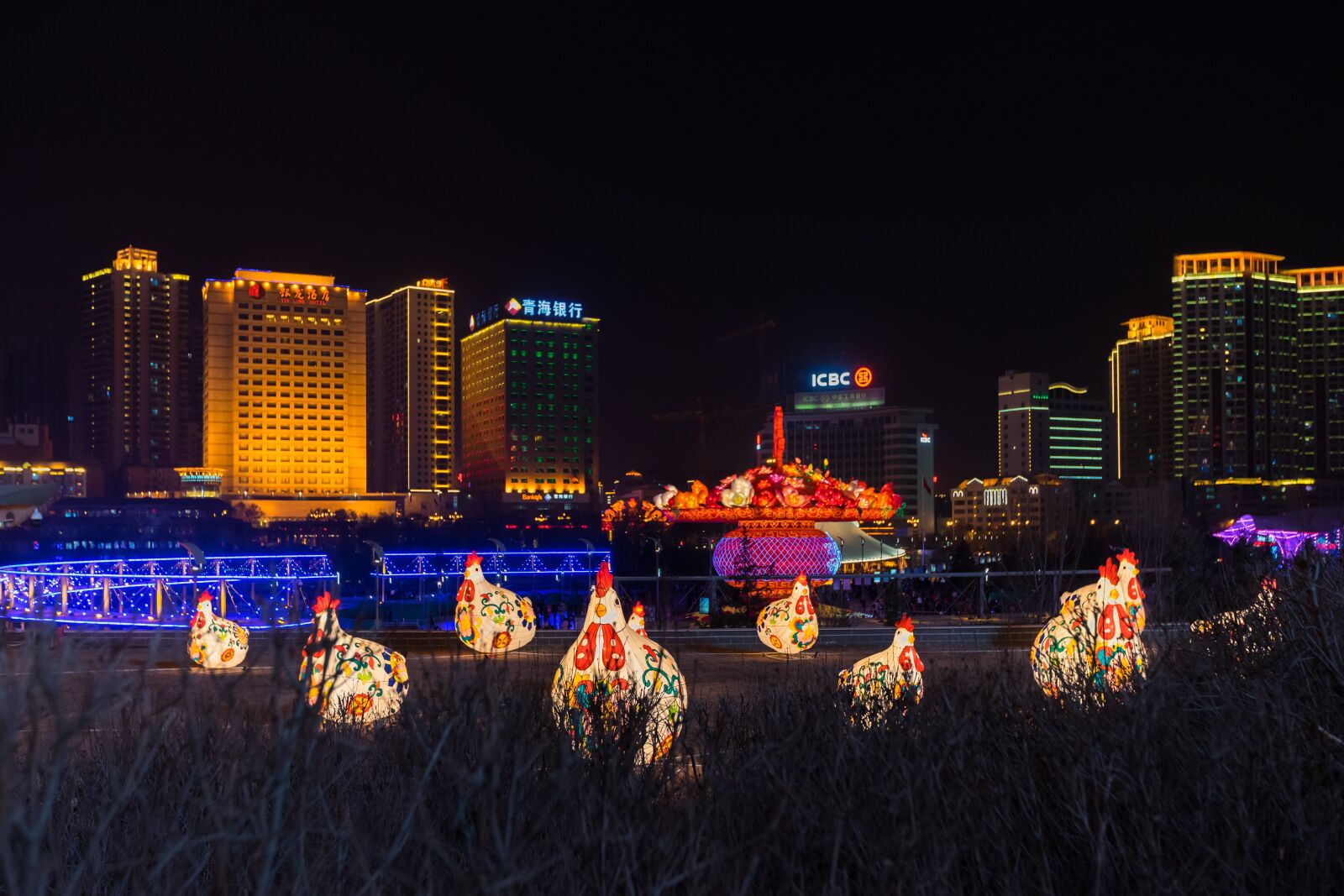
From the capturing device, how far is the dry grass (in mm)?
4383

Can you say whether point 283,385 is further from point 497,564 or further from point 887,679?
point 887,679

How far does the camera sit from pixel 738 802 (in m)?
5.97

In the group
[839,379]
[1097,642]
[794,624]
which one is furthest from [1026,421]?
[1097,642]

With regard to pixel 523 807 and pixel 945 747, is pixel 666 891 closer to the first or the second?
pixel 523 807

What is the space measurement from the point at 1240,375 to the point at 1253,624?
136 meters

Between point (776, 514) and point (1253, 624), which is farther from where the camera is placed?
point (776, 514)

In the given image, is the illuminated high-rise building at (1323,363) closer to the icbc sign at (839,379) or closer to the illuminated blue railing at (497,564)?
the icbc sign at (839,379)

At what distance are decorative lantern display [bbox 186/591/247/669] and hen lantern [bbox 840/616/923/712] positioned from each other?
8.01 meters

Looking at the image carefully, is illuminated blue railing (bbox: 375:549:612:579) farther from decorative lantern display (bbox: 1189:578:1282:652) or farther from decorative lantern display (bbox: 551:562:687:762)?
decorative lantern display (bbox: 1189:578:1282:652)

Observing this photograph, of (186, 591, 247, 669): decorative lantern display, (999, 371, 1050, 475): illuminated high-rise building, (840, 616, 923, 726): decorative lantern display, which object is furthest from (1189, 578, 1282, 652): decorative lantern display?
(999, 371, 1050, 475): illuminated high-rise building

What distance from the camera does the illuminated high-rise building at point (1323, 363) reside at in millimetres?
135625

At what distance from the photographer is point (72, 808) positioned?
5.91m

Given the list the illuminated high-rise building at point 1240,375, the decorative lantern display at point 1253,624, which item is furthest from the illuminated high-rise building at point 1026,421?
the decorative lantern display at point 1253,624

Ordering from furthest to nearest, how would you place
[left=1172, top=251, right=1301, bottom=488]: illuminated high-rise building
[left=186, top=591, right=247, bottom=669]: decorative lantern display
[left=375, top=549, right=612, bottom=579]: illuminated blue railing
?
1. [left=1172, top=251, right=1301, bottom=488]: illuminated high-rise building
2. [left=375, top=549, right=612, bottom=579]: illuminated blue railing
3. [left=186, top=591, right=247, bottom=669]: decorative lantern display
